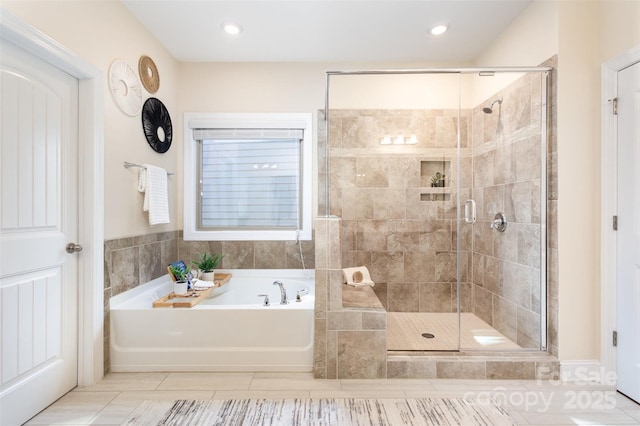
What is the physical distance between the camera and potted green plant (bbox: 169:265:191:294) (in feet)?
7.98

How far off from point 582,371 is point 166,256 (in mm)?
3252

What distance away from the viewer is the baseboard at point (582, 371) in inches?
78.4

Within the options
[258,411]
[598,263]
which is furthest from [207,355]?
[598,263]

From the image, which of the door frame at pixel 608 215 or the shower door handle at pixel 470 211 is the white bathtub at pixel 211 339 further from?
the door frame at pixel 608 215

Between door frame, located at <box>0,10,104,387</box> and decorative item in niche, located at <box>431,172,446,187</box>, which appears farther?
decorative item in niche, located at <box>431,172,446,187</box>

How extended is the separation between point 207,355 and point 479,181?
8.04 ft

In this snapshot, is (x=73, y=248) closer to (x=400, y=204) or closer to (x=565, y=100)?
(x=400, y=204)

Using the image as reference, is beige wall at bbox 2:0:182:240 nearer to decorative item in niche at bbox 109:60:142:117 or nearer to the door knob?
decorative item in niche at bbox 109:60:142:117

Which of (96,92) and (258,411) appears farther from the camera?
(96,92)

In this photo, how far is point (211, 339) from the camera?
7.05 feet

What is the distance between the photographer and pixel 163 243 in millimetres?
2842

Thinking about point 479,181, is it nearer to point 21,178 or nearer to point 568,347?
point 568,347

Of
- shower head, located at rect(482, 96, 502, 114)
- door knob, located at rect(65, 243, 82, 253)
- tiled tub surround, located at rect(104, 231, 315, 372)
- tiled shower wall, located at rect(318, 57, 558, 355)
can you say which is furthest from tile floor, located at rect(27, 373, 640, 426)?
shower head, located at rect(482, 96, 502, 114)

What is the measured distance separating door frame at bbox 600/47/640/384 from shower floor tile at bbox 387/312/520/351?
1.65ft
